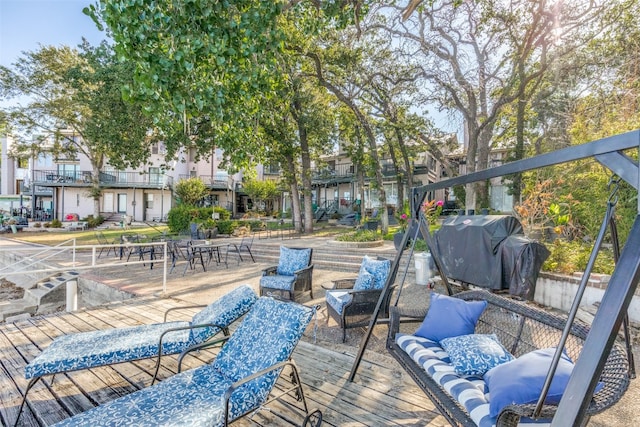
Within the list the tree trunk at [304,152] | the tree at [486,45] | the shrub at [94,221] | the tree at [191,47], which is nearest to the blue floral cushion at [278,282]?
the tree at [191,47]

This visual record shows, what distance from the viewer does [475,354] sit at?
99.3 inches

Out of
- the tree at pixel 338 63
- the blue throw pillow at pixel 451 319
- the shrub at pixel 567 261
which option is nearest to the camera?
the blue throw pillow at pixel 451 319

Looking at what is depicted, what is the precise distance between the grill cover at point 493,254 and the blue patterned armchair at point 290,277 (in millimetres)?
2529

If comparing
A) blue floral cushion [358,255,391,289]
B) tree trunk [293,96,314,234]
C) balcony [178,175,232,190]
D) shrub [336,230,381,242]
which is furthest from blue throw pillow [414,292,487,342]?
balcony [178,175,232,190]

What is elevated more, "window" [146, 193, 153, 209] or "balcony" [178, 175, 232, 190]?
"balcony" [178, 175, 232, 190]

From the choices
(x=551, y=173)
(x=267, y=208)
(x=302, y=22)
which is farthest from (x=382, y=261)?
(x=267, y=208)

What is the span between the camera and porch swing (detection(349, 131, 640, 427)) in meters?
1.17

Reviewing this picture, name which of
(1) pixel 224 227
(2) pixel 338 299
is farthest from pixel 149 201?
(2) pixel 338 299

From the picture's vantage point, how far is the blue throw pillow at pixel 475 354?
8.05ft

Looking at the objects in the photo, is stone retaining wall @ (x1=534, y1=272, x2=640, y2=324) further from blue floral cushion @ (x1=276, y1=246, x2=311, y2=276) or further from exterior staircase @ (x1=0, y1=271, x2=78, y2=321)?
exterior staircase @ (x1=0, y1=271, x2=78, y2=321)

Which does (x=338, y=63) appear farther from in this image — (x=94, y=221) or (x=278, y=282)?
(x=94, y=221)

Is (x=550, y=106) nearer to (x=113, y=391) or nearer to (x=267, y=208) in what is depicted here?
(x=113, y=391)

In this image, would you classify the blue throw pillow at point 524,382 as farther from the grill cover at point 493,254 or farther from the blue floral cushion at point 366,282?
the grill cover at point 493,254

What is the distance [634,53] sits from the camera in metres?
9.30
